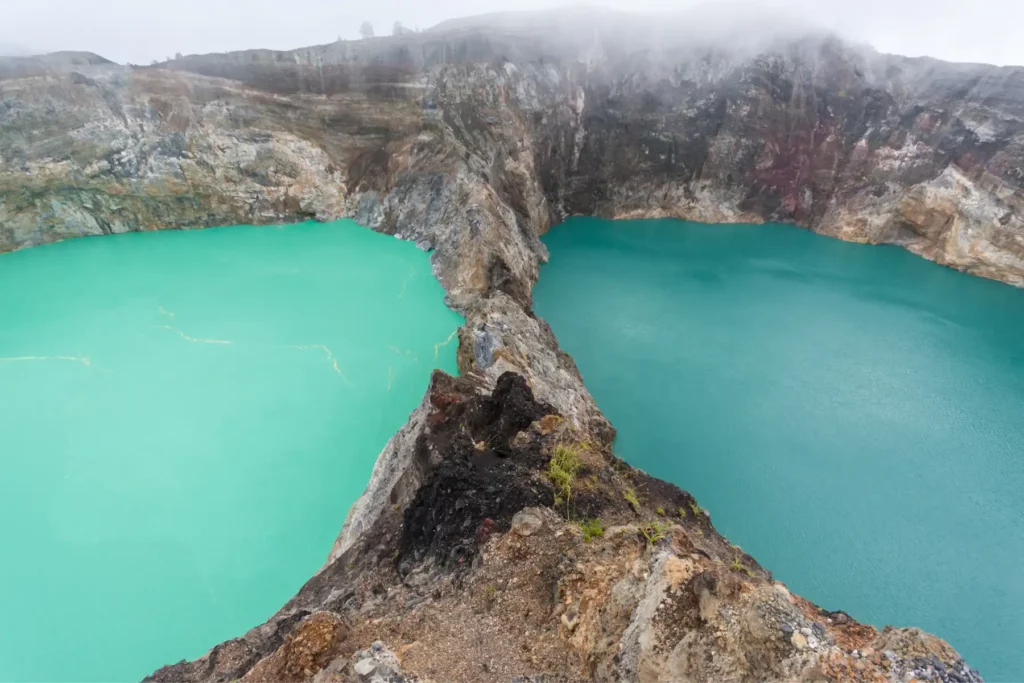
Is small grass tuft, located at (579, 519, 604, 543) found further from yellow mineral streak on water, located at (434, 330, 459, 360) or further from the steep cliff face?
the steep cliff face

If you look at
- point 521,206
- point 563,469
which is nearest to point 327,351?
point 563,469

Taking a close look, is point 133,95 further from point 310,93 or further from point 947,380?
point 947,380

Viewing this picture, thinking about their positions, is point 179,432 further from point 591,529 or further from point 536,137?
point 536,137

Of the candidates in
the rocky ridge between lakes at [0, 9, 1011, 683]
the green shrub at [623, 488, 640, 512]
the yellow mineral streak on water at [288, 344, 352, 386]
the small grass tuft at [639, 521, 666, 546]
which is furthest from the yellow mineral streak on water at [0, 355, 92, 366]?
the small grass tuft at [639, 521, 666, 546]

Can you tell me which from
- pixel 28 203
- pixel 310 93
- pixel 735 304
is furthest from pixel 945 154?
pixel 28 203

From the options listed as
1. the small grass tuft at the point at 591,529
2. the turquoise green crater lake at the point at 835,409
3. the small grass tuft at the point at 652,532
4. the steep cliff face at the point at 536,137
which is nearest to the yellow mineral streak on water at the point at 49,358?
the steep cliff face at the point at 536,137
